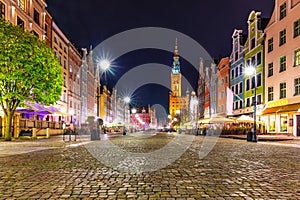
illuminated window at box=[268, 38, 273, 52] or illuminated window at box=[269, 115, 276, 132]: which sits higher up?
illuminated window at box=[268, 38, 273, 52]

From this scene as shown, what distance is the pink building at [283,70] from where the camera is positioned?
104 ft

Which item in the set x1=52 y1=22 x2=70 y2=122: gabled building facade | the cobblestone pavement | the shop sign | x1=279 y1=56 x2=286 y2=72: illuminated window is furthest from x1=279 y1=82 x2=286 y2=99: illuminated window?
x1=52 y1=22 x2=70 y2=122: gabled building facade

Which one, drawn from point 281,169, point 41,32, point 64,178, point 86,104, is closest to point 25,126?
point 41,32

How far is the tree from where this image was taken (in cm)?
2256

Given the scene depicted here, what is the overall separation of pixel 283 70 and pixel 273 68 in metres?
2.61

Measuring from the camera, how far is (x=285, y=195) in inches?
221

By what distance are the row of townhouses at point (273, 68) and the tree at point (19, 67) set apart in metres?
17.8

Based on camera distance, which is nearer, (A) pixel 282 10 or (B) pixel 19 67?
(B) pixel 19 67

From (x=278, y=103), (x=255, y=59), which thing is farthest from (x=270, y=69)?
(x=278, y=103)

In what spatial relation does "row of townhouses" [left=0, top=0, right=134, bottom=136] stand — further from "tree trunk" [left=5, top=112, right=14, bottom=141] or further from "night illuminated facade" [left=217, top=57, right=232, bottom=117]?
"night illuminated facade" [left=217, top=57, right=232, bottom=117]

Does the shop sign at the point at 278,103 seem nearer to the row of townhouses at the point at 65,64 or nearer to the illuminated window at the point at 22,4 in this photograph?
the row of townhouses at the point at 65,64

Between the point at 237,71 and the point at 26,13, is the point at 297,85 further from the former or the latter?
the point at 26,13

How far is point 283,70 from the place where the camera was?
1361 inches

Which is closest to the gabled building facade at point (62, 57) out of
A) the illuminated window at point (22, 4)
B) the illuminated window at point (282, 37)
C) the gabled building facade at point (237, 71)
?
the illuminated window at point (22, 4)
